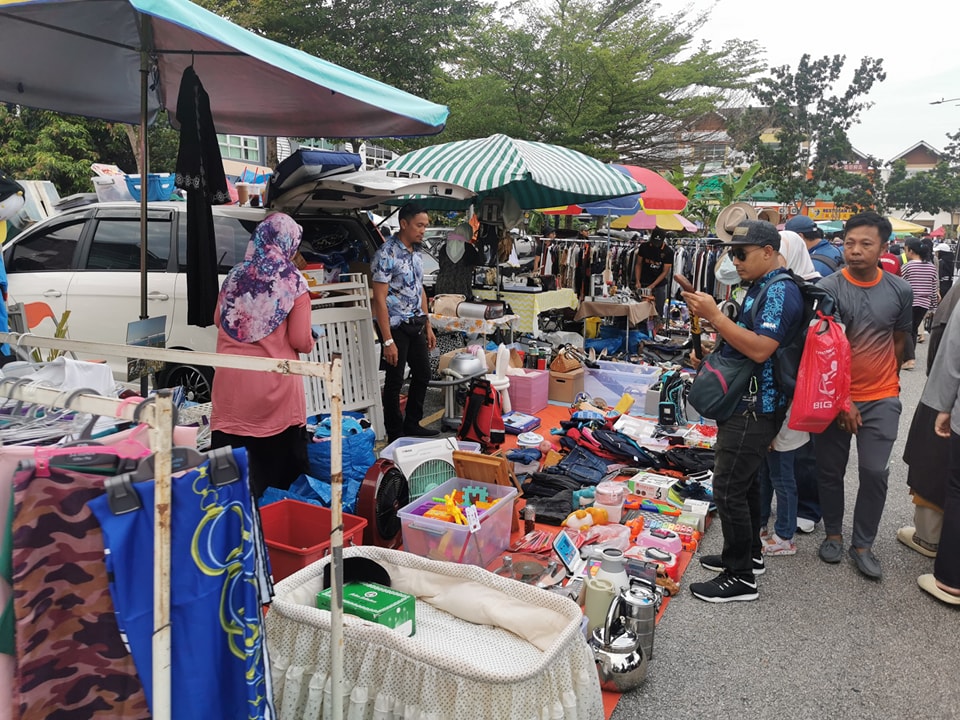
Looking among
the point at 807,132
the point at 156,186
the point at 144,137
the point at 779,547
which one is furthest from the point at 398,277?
the point at 807,132

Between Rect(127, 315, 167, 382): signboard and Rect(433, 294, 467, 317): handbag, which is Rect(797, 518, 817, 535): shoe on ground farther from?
Rect(127, 315, 167, 382): signboard

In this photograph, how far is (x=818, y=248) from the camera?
6.55m

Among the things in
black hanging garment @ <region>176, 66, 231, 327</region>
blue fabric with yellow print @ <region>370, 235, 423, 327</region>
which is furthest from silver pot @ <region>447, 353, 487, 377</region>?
black hanging garment @ <region>176, 66, 231, 327</region>

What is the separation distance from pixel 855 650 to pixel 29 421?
3579mm

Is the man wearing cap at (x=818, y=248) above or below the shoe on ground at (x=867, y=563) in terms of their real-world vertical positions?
above

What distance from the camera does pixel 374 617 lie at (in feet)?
7.94

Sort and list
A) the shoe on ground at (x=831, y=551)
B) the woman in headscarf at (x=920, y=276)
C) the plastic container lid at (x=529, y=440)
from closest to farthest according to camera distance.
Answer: the shoe on ground at (x=831, y=551) → the plastic container lid at (x=529, y=440) → the woman in headscarf at (x=920, y=276)

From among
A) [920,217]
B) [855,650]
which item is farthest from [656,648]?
[920,217]

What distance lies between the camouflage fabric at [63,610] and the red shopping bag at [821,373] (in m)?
3.11

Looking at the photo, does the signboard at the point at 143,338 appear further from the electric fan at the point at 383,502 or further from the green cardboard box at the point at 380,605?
the green cardboard box at the point at 380,605

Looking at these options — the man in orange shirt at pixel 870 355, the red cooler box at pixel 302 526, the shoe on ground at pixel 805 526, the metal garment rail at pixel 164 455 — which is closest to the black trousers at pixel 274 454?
the red cooler box at pixel 302 526

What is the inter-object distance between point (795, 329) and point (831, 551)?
62.9 inches

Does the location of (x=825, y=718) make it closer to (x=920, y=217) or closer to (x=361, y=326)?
(x=361, y=326)

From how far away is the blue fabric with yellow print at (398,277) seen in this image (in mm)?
5402
